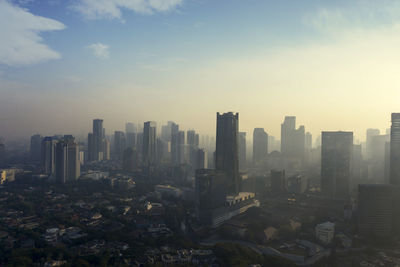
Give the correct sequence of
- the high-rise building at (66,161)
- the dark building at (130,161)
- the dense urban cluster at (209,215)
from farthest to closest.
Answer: the dark building at (130,161), the high-rise building at (66,161), the dense urban cluster at (209,215)

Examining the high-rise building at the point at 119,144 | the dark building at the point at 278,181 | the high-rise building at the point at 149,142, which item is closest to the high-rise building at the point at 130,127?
the high-rise building at the point at 119,144

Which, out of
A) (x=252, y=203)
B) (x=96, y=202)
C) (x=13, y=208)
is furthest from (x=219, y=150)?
(x=13, y=208)

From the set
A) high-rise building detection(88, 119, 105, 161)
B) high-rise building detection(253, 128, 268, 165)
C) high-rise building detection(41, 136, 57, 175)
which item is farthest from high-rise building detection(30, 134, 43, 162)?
high-rise building detection(253, 128, 268, 165)

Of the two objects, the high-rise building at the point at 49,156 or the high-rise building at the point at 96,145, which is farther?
the high-rise building at the point at 96,145

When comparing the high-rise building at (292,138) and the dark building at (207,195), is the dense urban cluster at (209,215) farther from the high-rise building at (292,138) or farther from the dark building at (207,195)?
the high-rise building at (292,138)

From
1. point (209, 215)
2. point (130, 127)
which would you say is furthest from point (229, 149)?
point (130, 127)

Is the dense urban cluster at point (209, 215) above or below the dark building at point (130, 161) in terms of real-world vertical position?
below

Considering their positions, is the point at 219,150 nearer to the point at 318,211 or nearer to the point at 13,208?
the point at 318,211

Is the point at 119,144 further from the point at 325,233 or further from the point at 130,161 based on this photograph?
the point at 325,233
